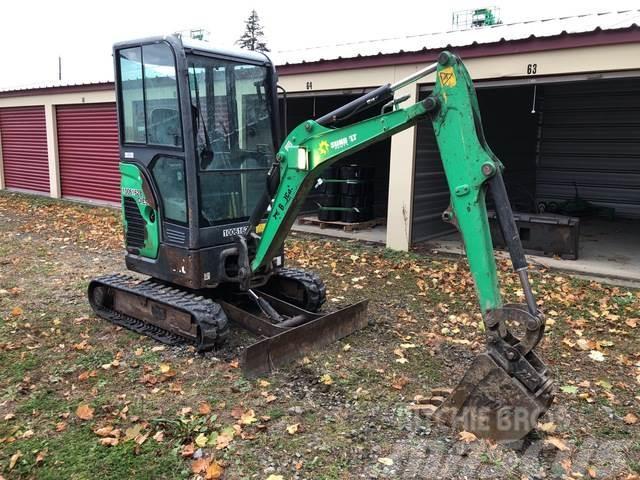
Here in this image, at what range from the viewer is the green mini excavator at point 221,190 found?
4.27 m

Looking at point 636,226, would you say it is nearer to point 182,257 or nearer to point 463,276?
point 463,276

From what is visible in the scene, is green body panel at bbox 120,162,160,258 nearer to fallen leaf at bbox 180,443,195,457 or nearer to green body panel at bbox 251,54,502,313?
fallen leaf at bbox 180,443,195,457

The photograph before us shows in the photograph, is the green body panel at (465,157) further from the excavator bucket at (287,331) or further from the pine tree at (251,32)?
the pine tree at (251,32)

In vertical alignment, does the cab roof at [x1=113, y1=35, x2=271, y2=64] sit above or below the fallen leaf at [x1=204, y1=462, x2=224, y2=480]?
above

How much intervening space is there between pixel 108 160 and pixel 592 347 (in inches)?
528

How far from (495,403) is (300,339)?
1.84 metres

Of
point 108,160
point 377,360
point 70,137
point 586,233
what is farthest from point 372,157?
point 377,360

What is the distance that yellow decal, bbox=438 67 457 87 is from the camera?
346cm

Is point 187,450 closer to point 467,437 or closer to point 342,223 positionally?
point 467,437

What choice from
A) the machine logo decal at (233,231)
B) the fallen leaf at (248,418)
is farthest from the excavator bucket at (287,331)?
the machine logo decal at (233,231)

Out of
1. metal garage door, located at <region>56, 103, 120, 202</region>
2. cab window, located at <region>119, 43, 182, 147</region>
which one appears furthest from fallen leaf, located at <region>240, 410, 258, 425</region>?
metal garage door, located at <region>56, 103, 120, 202</region>

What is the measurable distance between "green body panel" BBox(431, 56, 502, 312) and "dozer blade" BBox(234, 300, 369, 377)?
1.76 metres

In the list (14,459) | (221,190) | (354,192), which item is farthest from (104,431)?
(354,192)

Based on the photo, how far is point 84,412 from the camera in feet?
12.6
